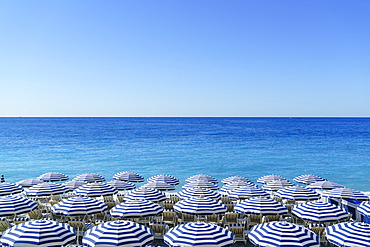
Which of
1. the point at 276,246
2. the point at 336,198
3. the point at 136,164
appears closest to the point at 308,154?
the point at 136,164

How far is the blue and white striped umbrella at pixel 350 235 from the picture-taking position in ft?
25.5

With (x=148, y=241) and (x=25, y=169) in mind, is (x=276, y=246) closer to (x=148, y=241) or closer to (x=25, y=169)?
(x=148, y=241)

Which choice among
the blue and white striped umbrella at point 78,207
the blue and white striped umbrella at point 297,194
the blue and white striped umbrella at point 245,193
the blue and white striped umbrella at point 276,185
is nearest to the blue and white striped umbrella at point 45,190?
the blue and white striped umbrella at point 78,207

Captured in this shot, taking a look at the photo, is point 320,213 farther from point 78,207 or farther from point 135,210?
point 78,207

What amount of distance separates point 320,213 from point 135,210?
6.08 meters

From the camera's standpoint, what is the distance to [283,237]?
777cm

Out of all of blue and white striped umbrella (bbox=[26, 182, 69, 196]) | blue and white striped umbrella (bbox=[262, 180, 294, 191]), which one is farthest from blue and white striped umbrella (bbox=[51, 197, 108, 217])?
blue and white striped umbrella (bbox=[262, 180, 294, 191])

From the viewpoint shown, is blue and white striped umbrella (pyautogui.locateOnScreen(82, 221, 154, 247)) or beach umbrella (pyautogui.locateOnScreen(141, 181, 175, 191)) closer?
blue and white striped umbrella (pyautogui.locateOnScreen(82, 221, 154, 247))

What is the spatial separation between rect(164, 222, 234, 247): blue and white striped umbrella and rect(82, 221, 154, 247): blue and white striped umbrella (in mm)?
703

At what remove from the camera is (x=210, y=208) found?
10781 millimetres

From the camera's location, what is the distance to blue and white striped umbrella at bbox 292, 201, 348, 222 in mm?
9930

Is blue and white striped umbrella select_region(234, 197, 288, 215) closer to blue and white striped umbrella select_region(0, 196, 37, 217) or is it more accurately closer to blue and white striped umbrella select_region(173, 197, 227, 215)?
blue and white striped umbrella select_region(173, 197, 227, 215)

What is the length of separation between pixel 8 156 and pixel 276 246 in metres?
42.5

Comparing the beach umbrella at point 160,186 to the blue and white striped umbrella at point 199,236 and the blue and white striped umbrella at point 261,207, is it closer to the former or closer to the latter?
the blue and white striped umbrella at point 261,207
